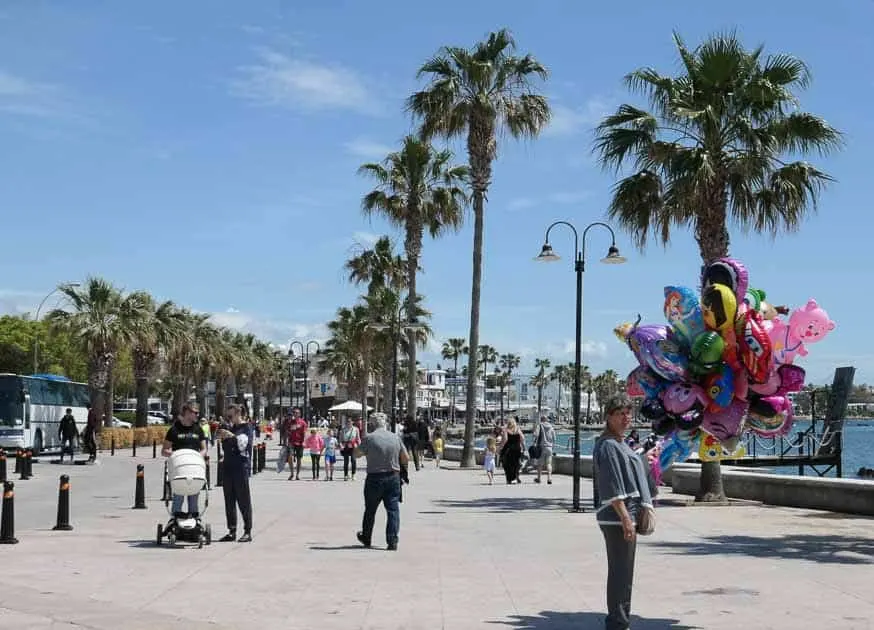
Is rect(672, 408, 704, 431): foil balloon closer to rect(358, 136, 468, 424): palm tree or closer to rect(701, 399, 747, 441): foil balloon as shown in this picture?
rect(701, 399, 747, 441): foil balloon

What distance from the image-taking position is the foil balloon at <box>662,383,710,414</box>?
61.2 feet

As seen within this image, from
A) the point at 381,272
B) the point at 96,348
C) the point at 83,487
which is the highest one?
the point at 381,272

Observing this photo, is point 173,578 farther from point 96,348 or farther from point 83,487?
point 96,348

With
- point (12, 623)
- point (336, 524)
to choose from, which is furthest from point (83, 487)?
point (12, 623)

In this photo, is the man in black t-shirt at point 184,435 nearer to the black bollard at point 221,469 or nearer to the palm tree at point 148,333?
the black bollard at point 221,469

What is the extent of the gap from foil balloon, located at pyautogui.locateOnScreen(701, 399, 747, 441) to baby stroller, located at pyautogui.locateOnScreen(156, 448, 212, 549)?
29.4 ft

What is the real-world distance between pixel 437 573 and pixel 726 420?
28.0ft

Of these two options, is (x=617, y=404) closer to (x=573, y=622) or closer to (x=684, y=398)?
(x=573, y=622)

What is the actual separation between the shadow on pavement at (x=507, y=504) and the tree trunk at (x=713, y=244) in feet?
7.50

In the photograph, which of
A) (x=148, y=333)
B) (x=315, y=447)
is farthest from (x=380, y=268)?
(x=315, y=447)

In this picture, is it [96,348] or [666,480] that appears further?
[96,348]

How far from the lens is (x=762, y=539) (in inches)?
600

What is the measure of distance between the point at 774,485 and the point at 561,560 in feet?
32.6

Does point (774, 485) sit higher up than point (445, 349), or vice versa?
point (445, 349)
